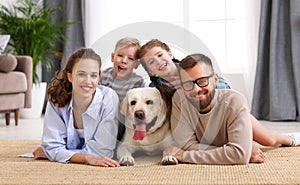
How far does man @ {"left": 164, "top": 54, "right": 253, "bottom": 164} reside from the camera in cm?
192

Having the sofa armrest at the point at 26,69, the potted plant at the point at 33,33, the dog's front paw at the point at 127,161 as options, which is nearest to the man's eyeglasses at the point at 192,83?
the dog's front paw at the point at 127,161

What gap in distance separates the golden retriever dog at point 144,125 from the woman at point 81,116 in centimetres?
6

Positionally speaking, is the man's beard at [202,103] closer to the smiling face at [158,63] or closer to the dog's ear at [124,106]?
the smiling face at [158,63]

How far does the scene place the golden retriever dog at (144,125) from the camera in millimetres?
1893

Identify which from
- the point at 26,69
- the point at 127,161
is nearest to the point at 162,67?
the point at 127,161

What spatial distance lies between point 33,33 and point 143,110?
3.06 m

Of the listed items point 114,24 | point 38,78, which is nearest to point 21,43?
point 38,78

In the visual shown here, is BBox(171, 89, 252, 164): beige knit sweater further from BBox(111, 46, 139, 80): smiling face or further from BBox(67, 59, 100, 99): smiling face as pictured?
BBox(67, 59, 100, 99): smiling face

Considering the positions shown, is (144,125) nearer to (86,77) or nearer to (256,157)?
(86,77)

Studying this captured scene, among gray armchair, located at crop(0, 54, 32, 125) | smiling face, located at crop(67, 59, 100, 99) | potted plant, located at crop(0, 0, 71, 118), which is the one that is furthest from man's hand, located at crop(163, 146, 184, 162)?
potted plant, located at crop(0, 0, 71, 118)

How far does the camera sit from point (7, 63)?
12.9ft

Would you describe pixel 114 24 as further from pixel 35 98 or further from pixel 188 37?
pixel 188 37

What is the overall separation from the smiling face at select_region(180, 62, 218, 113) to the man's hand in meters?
0.17

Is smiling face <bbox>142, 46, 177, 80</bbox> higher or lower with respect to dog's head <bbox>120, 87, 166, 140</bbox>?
higher
